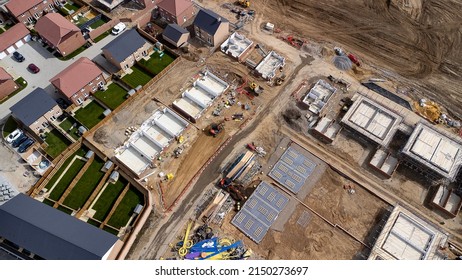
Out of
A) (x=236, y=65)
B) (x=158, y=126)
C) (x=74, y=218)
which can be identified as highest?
(x=236, y=65)

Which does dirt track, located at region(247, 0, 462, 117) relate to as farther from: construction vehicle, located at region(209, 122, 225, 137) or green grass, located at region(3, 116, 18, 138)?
green grass, located at region(3, 116, 18, 138)

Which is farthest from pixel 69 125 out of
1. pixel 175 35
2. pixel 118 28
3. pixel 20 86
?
A: pixel 175 35

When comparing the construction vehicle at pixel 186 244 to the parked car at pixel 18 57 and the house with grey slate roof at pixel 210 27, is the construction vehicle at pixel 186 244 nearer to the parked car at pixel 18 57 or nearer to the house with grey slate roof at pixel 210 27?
the house with grey slate roof at pixel 210 27

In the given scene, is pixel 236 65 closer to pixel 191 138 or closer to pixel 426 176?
pixel 191 138

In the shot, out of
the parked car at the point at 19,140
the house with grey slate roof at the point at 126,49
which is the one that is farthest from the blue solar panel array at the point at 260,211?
the parked car at the point at 19,140

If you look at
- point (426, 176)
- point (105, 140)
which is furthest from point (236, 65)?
point (426, 176)

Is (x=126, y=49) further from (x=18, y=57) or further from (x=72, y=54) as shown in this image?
(x=18, y=57)

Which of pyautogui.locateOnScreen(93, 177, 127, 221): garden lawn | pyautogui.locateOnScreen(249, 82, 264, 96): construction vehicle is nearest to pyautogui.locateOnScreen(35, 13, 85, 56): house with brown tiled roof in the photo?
pyautogui.locateOnScreen(93, 177, 127, 221): garden lawn
